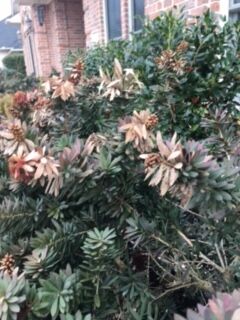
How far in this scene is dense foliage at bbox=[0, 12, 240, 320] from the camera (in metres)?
0.87

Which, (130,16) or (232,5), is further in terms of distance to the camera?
(130,16)

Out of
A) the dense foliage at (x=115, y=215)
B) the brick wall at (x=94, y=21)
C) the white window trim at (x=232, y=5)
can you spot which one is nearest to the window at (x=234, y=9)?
the white window trim at (x=232, y=5)

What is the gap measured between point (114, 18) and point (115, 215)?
5.44 m

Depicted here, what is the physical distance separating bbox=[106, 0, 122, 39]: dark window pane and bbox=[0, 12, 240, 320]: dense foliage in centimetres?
468

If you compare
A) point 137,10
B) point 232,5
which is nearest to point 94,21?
point 137,10

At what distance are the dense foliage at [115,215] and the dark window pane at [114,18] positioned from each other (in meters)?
4.68

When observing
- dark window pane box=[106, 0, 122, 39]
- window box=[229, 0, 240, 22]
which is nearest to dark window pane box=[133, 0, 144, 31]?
dark window pane box=[106, 0, 122, 39]

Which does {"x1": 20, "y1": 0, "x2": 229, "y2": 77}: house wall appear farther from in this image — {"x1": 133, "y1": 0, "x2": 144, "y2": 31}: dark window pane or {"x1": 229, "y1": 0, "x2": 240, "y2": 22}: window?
{"x1": 229, "y1": 0, "x2": 240, "y2": 22}: window

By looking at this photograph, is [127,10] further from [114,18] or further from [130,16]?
[114,18]

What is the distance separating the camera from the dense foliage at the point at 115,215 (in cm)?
87

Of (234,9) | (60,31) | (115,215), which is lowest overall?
(115,215)

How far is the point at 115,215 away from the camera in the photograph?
1184 mm

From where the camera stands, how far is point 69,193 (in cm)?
114

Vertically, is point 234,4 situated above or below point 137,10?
below
